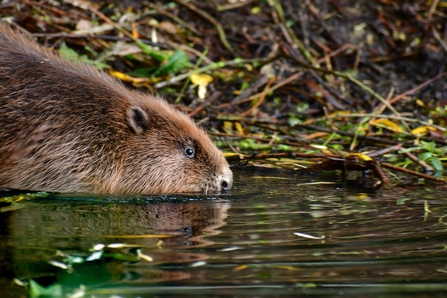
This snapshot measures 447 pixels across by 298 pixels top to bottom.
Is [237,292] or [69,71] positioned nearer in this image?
[237,292]

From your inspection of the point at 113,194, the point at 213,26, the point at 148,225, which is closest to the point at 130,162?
the point at 113,194

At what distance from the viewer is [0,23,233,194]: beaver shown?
5.07 metres

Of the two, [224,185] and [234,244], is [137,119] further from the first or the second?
[234,244]

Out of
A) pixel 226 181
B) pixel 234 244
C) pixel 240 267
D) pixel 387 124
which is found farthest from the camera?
pixel 387 124

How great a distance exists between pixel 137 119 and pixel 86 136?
410mm

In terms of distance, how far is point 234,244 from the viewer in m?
3.61

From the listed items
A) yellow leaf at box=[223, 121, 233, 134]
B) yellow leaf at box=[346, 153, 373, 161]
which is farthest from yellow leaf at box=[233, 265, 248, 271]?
yellow leaf at box=[223, 121, 233, 134]

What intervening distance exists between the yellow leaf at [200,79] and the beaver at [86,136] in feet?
7.13

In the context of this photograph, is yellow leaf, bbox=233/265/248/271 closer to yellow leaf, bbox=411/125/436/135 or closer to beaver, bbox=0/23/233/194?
beaver, bbox=0/23/233/194

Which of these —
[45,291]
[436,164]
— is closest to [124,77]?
[436,164]

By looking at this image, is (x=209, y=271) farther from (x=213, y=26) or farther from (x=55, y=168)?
(x=213, y=26)

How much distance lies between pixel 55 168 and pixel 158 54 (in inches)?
115

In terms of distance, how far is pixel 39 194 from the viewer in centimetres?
500

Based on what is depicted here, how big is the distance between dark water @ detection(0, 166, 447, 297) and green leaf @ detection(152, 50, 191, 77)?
9.01ft
